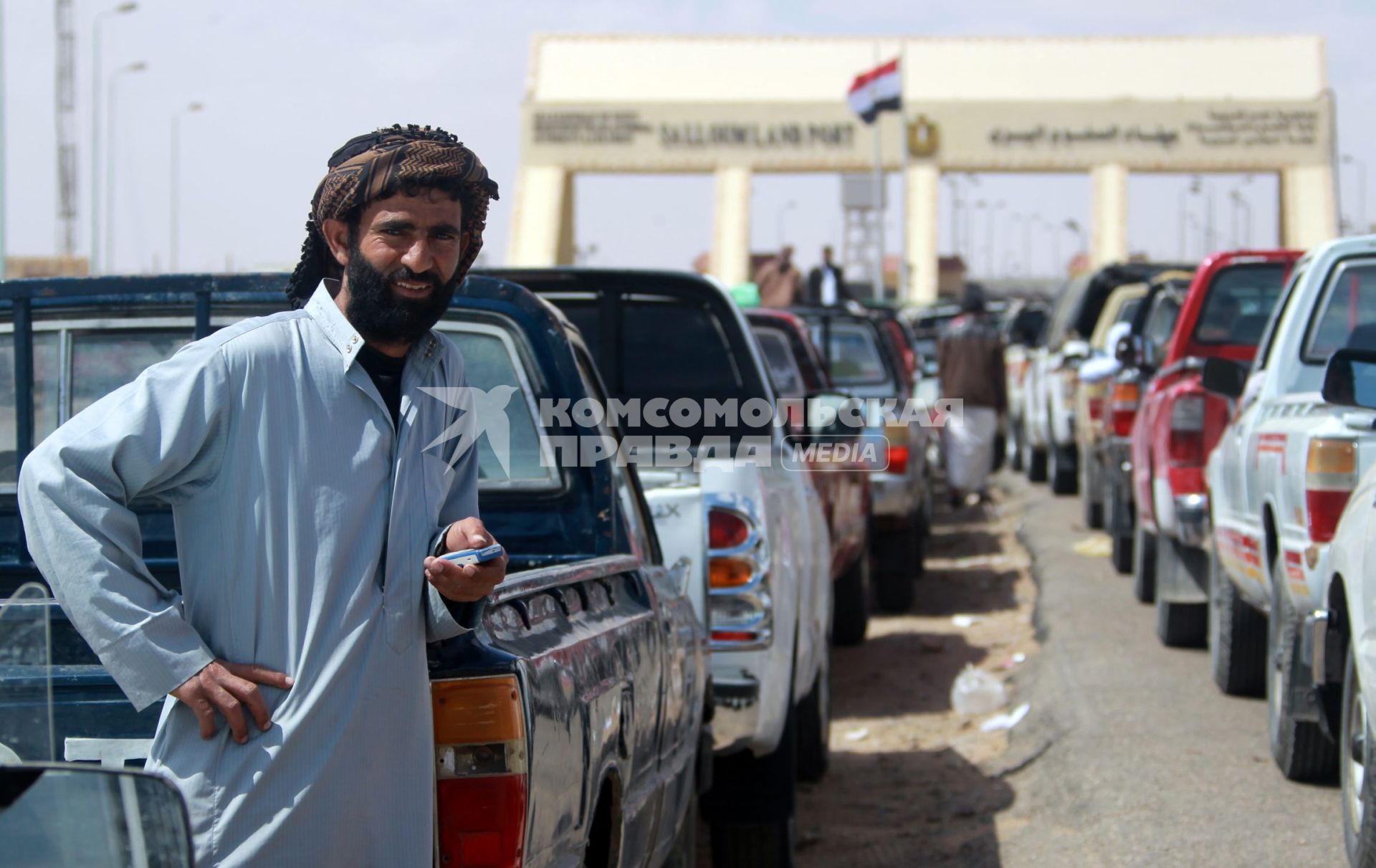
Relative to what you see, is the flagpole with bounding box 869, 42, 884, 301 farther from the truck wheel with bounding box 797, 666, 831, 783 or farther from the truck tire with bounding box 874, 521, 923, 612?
the truck wheel with bounding box 797, 666, 831, 783

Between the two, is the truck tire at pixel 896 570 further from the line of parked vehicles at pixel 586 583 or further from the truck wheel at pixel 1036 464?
the truck wheel at pixel 1036 464

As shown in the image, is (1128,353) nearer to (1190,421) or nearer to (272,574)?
(1190,421)

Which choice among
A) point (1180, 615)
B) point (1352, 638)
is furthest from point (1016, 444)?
point (1352, 638)

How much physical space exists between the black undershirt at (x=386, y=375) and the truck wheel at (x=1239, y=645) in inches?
238

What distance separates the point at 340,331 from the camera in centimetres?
286

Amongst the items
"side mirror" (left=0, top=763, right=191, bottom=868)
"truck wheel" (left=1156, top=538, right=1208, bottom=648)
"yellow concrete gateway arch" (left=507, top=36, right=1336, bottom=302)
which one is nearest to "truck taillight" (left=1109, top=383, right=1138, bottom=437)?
"truck wheel" (left=1156, top=538, right=1208, bottom=648)

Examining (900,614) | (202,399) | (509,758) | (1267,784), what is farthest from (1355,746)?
(900,614)

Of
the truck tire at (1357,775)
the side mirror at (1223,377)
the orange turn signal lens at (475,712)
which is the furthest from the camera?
the side mirror at (1223,377)

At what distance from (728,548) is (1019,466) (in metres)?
16.6

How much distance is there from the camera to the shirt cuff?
258cm

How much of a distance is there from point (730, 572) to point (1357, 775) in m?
2.07

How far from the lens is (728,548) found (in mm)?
6133

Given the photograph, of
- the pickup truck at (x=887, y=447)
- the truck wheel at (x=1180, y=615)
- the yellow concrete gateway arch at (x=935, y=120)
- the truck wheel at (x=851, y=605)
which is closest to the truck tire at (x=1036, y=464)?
the pickup truck at (x=887, y=447)

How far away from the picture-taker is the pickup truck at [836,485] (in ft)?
30.5
